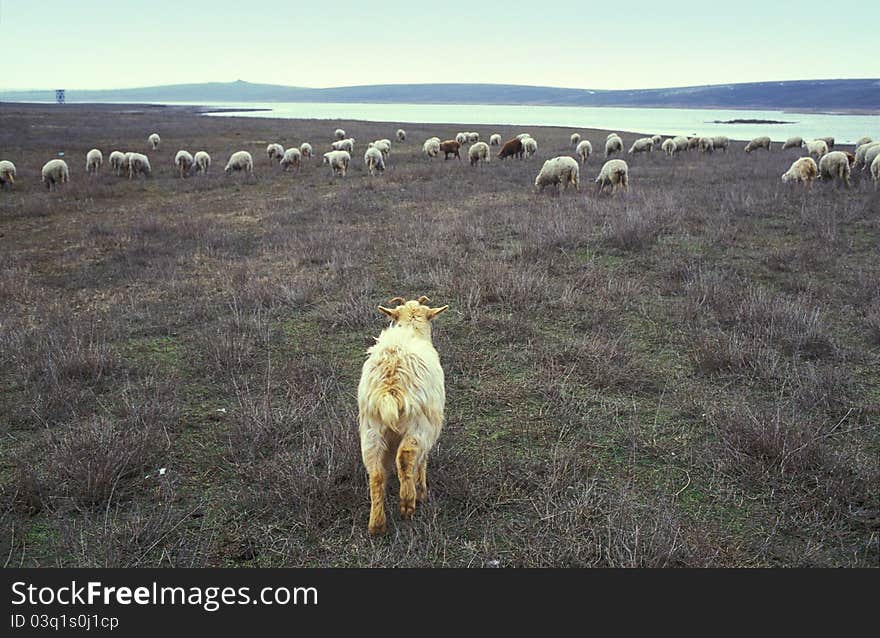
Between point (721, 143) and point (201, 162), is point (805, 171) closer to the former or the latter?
point (721, 143)

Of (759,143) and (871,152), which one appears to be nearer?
(871,152)

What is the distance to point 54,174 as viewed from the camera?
63.2 feet

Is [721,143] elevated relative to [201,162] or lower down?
elevated

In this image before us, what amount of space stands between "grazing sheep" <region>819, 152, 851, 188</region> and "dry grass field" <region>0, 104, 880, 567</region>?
236 inches

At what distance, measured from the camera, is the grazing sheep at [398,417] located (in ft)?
10.2

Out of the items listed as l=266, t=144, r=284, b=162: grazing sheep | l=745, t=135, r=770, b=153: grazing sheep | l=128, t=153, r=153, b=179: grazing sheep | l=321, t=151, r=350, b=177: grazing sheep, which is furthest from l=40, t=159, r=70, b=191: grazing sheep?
l=745, t=135, r=770, b=153: grazing sheep

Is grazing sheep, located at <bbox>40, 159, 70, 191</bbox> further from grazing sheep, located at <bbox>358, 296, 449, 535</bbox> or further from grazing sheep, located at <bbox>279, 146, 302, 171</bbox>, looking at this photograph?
grazing sheep, located at <bbox>358, 296, 449, 535</bbox>

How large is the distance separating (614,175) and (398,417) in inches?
632

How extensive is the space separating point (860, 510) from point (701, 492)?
0.92m

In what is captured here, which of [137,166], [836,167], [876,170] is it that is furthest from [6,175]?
[876,170]

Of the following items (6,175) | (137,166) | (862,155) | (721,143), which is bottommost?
(6,175)

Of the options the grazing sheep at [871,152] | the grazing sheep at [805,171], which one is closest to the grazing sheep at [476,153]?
the grazing sheep at [805,171]

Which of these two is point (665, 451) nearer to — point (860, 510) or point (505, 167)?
point (860, 510)

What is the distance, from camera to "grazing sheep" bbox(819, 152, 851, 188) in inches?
658
